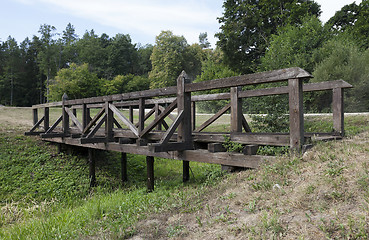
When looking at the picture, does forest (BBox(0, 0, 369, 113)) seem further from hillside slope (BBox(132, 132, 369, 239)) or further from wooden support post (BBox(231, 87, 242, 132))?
hillside slope (BBox(132, 132, 369, 239))

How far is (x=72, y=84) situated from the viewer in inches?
1467

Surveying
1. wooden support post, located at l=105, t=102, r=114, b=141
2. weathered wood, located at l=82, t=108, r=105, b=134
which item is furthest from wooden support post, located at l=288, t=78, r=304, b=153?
weathered wood, located at l=82, t=108, r=105, b=134

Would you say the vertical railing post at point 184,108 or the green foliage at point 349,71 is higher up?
the green foliage at point 349,71

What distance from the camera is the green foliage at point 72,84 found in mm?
37312

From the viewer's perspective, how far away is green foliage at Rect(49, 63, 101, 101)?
37.3m

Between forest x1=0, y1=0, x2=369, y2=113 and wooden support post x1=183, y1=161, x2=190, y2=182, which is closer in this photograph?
wooden support post x1=183, y1=161, x2=190, y2=182

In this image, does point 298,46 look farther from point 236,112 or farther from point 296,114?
point 296,114

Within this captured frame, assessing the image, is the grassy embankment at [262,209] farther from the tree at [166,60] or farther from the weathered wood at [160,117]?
the tree at [166,60]

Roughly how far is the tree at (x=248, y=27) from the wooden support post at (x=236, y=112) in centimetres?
2536

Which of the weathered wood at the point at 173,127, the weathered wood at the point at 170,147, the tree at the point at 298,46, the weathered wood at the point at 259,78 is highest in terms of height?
the tree at the point at 298,46

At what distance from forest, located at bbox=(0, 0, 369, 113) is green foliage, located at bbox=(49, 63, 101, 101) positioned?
0.13 metres

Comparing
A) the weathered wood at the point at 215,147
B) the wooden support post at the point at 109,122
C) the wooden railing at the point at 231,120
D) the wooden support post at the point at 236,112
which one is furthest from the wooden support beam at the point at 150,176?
the wooden support post at the point at 236,112

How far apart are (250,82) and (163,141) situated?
2146mm

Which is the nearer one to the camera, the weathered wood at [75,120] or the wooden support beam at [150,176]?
the wooden support beam at [150,176]
